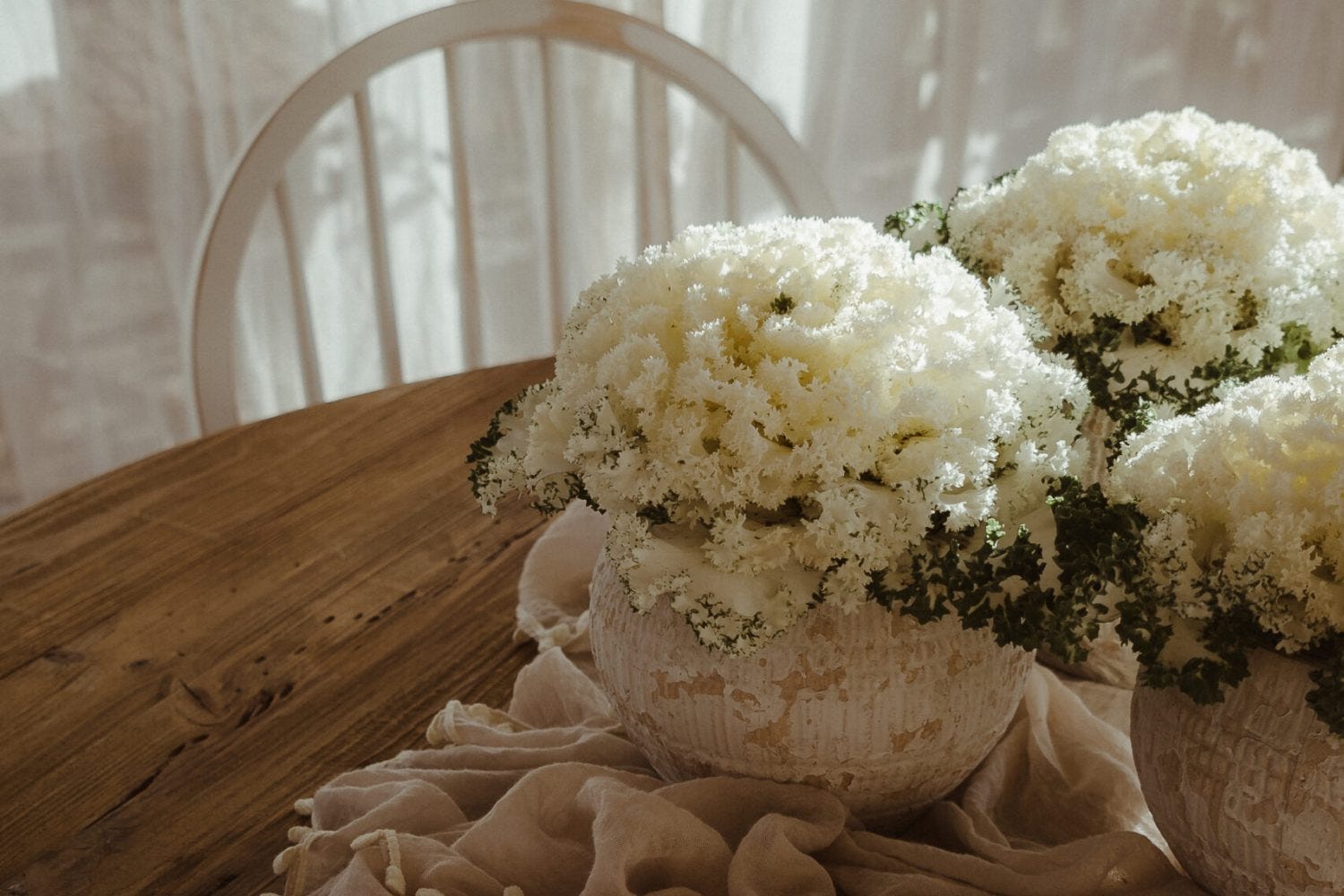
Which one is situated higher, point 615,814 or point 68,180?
point 68,180

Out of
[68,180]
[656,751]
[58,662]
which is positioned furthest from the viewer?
[68,180]

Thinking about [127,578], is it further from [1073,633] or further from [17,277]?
[17,277]

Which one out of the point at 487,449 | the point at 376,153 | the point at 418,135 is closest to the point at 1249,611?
the point at 487,449

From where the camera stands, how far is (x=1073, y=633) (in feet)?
1.85

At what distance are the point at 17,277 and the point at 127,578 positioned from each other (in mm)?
1283

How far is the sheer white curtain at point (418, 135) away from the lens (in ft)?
6.67

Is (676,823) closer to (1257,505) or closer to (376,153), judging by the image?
(1257,505)

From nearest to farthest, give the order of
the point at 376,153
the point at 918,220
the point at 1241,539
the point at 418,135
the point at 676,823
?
the point at 1241,539
the point at 676,823
the point at 918,220
the point at 376,153
the point at 418,135

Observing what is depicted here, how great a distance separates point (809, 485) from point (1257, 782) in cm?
22

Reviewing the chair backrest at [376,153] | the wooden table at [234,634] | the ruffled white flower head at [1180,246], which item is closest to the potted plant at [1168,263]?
the ruffled white flower head at [1180,246]

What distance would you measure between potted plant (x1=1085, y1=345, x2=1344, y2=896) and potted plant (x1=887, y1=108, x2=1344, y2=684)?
0.37ft

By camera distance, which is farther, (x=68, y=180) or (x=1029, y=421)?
(x=68, y=180)

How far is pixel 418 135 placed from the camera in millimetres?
2184

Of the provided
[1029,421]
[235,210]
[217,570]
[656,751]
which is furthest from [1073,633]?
[235,210]
